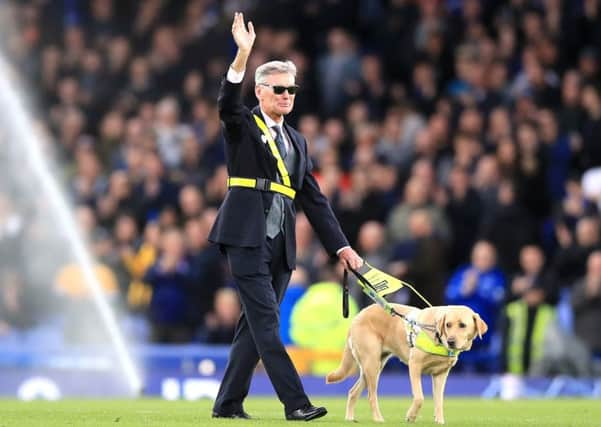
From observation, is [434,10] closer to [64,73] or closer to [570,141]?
[570,141]

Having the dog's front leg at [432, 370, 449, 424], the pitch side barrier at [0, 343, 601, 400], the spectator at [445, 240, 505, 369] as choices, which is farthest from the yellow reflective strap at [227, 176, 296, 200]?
the spectator at [445, 240, 505, 369]

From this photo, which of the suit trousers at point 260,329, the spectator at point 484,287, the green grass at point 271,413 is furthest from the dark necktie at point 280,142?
the spectator at point 484,287

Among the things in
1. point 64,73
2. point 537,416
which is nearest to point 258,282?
point 537,416

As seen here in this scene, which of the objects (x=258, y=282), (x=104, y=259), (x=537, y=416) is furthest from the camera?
(x=104, y=259)

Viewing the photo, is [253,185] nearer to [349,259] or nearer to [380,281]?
[349,259]

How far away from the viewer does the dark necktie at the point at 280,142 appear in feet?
36.1

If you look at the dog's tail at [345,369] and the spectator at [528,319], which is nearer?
the dog's tail at [345,369]

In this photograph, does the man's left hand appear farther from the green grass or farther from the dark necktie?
the green grass

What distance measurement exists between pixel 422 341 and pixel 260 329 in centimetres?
110

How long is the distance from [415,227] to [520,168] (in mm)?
1678

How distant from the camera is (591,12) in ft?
69.8

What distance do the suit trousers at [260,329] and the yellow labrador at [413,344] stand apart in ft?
2.02

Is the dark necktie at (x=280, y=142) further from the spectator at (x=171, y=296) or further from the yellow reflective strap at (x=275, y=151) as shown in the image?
the spectator at (x=171, y=296)

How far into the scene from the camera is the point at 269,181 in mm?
10891
